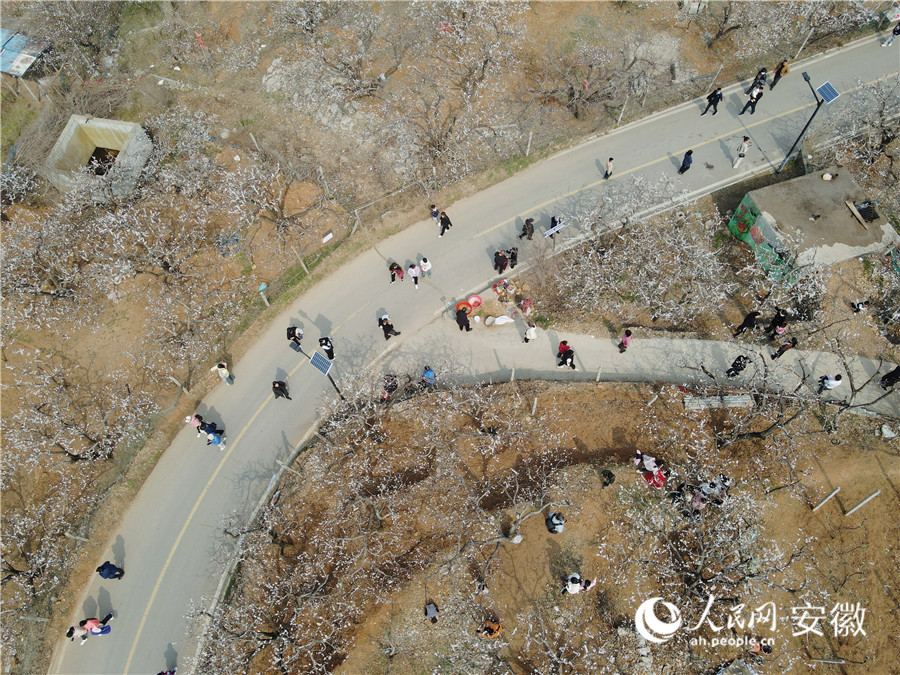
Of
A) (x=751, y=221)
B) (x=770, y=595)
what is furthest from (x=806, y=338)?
(x=770, y=595)

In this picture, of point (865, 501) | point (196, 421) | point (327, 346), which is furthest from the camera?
point (327, 346)

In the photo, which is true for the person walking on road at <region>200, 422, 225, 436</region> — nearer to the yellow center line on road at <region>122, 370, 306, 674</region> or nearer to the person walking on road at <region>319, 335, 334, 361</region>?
the yellow center line on road at <region>122, 370, 306, 674</region>

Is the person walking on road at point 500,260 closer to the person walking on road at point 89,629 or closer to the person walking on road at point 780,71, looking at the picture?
the person walking on road at point 780,71

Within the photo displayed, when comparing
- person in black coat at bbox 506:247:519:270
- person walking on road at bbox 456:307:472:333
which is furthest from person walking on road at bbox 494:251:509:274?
person walking on road at bbox 456:307:472:333

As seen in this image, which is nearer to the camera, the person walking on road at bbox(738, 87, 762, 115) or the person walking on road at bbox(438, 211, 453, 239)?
the person walking on road at bbox(438, 211, 453, 239)

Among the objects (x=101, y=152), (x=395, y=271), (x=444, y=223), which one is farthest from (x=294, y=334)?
(x=101, y=152)

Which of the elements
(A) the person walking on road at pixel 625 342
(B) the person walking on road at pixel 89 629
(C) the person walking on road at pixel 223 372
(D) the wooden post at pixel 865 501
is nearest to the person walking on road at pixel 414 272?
(C) the person walking on road at pixel 223 372

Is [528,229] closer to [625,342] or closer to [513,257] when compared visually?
[513,257]
